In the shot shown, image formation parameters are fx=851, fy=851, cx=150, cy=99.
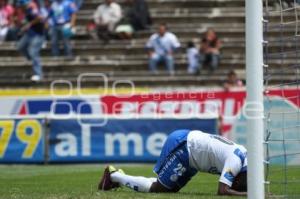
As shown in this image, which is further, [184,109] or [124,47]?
[124,47]

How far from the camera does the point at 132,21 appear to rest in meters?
27.4

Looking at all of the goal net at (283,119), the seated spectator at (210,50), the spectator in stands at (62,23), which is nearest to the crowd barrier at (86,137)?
the seated spectator at (210,50)

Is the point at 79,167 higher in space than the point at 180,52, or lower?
lower

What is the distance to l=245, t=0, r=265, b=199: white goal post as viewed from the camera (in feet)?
25.4

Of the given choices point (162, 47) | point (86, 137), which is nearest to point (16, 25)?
point (162, 47)

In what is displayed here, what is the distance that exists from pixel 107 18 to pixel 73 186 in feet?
49.1

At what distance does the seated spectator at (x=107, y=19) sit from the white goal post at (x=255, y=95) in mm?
19235

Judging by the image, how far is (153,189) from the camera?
11227 mm

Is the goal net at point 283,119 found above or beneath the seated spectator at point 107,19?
beneath

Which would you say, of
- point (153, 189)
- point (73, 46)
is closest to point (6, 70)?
point (73, 46)

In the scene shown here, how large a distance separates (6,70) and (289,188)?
56.2ft

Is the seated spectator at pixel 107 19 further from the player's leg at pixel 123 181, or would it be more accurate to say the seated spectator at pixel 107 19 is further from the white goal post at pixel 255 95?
the white goal post at pixel 255 95

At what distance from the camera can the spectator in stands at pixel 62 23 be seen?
26.8 metres

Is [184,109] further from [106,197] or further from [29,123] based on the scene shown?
[106,197]
